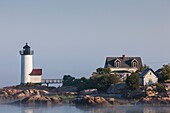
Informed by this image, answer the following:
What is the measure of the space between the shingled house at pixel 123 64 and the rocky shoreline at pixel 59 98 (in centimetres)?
735

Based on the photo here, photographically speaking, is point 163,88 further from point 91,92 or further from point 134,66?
point 134,66

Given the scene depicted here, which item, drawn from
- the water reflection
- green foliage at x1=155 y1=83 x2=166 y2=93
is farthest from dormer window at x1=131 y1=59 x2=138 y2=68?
the water reflection

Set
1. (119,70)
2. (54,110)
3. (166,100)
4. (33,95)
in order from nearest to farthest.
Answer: (54,110), (166,100), (33,95), (119,70)

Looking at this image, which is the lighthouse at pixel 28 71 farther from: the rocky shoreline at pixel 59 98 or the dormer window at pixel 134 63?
the dormer window at pixel 134 63

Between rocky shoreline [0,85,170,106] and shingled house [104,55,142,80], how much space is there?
289 inches

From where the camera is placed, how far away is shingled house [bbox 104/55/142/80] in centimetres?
6900

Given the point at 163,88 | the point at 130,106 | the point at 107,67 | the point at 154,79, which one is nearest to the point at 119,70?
the point at 107,67

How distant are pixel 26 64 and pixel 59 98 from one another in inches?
636

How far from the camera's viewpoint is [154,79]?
6000cm

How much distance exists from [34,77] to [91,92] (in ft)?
45.7

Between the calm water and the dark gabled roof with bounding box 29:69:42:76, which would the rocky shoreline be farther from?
the dark gabled roof with bounding box 29:69:42:76

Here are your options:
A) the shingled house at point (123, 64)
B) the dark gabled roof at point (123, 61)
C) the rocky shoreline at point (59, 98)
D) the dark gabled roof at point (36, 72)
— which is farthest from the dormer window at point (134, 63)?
the dark gabled roof at point (36, 72)

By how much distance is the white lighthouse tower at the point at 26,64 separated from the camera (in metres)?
70.8

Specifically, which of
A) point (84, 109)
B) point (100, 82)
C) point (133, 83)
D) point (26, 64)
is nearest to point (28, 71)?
point (26, 64)
